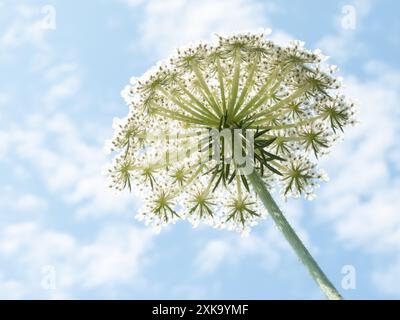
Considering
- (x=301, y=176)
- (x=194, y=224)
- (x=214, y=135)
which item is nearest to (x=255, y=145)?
(x=214, y=135)

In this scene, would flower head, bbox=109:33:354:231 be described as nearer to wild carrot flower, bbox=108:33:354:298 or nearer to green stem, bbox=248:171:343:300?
wild carrot flower, bbox=108:33:354:298

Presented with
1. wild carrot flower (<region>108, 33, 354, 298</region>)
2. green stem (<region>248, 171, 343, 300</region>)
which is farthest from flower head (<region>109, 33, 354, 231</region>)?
green stem (<region>248, 171, 343, 300</region>)

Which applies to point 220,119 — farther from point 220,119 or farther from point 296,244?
point 296,244

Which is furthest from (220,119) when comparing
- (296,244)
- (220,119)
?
(296,244)

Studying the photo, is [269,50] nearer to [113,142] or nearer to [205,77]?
[205,77]

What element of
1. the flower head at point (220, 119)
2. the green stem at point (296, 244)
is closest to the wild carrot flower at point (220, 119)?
the flower head at point (220, 119)

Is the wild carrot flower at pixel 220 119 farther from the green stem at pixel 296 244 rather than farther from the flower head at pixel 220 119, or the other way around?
the green stem at pixel 296 244

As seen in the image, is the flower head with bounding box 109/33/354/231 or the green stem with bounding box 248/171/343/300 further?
the flower head with bounding box 109/33/354/231
